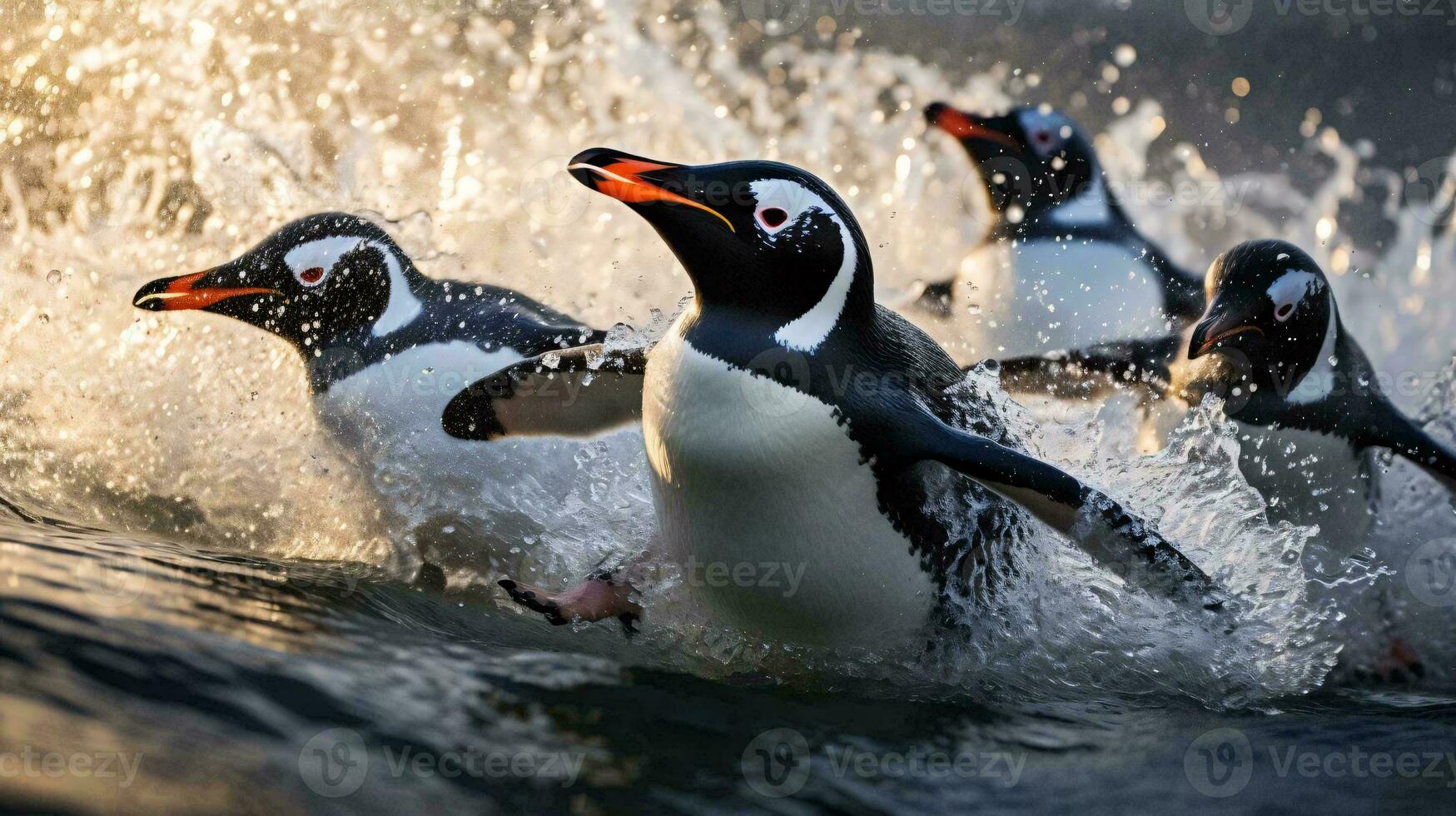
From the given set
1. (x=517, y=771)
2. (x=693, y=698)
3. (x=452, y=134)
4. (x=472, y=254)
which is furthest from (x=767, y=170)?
(x=452, y=134)

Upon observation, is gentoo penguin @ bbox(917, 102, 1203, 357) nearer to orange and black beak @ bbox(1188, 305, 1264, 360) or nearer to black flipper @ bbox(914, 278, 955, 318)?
black flipper @ bbox(914, 278, 955, 318)

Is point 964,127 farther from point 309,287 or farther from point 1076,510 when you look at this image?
point 1076,510

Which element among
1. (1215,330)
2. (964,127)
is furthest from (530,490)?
(964,127)

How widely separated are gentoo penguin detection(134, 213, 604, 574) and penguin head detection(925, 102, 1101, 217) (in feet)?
4.71

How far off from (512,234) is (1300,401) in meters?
2.29

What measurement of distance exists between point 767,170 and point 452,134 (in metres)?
2.58

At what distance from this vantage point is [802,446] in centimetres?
159

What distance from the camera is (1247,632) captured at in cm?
194

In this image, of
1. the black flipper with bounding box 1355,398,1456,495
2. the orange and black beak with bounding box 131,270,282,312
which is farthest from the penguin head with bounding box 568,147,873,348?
the black flipper with bounding box 1355,398,1456,495

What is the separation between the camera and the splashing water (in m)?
2.13

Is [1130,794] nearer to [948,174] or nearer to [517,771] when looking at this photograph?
[517,771]

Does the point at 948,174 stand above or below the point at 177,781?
above

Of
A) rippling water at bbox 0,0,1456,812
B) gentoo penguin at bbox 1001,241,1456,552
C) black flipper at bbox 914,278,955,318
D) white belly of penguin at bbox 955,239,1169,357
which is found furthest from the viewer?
black flipper at bbox 914,278,955,318

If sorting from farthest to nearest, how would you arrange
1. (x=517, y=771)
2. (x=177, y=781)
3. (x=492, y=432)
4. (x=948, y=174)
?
(x=948, y=174) < (x=492, y=432) < (x=517, y=771) < (x=177, y=781)
